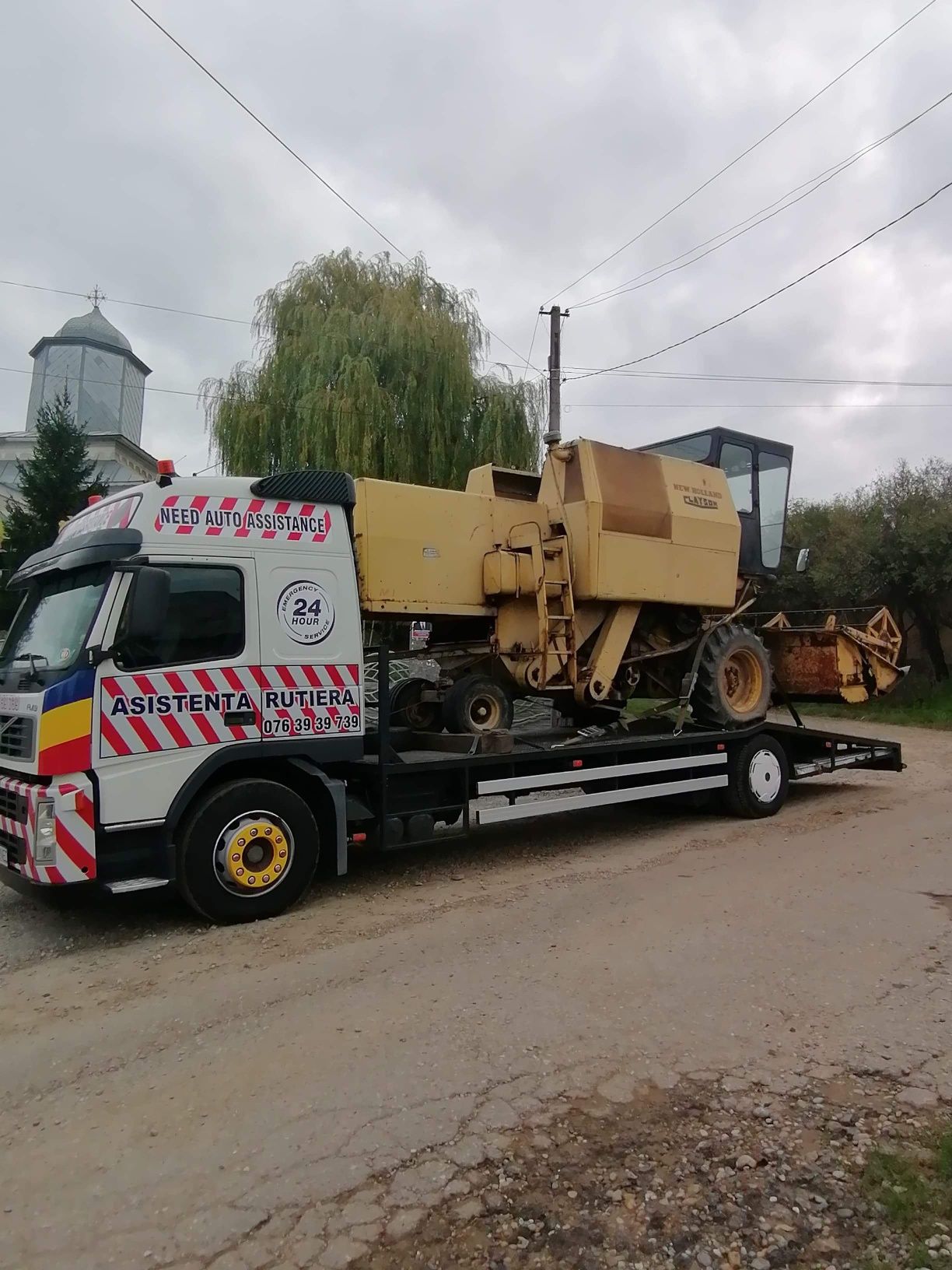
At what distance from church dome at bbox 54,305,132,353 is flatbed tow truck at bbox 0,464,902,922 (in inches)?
1199

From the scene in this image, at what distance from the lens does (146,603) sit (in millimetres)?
5633

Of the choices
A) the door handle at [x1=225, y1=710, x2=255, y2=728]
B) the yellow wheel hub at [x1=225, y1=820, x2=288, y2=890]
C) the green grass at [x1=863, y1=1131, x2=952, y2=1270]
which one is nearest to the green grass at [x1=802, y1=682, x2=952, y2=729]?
the yellow wheel hub at [x1=225, y1=820, x2=288, y2=890]

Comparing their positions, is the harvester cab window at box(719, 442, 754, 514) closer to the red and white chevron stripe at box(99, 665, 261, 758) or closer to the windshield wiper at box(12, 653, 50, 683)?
the red and white chevron stripe at box(99, 665, 261, 758)

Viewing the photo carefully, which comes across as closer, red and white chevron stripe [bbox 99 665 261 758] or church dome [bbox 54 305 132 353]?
red and white chevron stripe [bbox 99 665 261 758]

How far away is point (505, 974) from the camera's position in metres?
5.02

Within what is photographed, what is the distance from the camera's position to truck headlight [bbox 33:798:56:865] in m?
5.38

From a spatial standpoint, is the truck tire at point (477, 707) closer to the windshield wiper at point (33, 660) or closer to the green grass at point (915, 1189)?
the windshield wiper at point (33, 660)

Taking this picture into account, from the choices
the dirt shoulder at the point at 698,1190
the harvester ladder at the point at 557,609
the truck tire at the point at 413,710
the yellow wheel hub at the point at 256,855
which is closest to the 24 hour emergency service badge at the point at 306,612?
the yellow wheel hub at the point at 256,855

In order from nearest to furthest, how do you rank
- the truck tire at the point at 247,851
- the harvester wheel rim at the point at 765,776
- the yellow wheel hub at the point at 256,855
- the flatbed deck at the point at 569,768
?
1. the truck tire at the point at 247,851
2. the yellow wheel hub at the point at 256,855
3. the flatbed deck at the point at 569,768
4. the harvester wheel rim at the point at 765,776

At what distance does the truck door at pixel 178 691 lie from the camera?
18.5 feet

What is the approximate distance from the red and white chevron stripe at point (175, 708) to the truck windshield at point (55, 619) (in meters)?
0.41

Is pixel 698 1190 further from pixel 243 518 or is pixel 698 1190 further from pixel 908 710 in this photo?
pixel 908 710

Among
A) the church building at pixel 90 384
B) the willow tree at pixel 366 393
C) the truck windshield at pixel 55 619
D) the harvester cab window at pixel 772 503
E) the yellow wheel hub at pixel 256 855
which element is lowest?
the yellow wheel hub at pixel 256 855

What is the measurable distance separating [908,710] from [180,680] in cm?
1938
